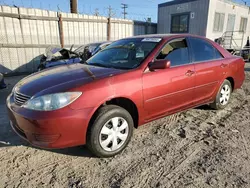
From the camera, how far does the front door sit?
2.91 m

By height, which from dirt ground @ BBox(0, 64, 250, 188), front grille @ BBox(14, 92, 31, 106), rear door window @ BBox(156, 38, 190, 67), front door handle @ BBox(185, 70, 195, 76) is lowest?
dirt ground @ BBox(0, 64, 250, 188)

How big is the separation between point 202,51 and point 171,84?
47.1 inches

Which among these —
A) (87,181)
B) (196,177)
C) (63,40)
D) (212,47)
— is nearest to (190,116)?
(212,47)

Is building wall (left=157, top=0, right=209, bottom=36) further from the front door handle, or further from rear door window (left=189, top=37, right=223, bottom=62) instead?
the front door handle

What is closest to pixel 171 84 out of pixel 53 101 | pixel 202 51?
pixel 202 51

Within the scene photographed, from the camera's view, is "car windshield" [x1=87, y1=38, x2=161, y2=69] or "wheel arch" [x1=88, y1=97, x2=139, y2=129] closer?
"wheel arch" [x1=88, y1=97, x2=139, y2=129]

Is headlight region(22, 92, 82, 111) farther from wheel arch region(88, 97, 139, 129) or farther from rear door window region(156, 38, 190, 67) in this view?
rear door window region(156, 38, 190, 67)

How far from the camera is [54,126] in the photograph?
7.32ft

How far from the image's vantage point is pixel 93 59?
362 cm

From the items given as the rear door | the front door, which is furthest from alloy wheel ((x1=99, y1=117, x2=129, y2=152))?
the rear door

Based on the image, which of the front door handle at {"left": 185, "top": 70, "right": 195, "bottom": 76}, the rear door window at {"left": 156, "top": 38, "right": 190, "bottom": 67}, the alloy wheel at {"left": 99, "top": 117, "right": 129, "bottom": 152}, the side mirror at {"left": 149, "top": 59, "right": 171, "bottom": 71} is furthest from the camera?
the front door handle at {"left": 185, "top": 70, "right": 195, "bottom": 76}

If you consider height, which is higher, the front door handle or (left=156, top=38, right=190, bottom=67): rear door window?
(left=156, top=38, right=190, bottom=67): rear door window

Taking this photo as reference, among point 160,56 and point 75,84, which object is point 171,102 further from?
point 75,84

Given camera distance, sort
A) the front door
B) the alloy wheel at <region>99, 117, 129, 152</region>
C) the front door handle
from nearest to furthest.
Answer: the alloy wheel at <region>99, 117, 129, 152</region> < the front door < the front door handle
